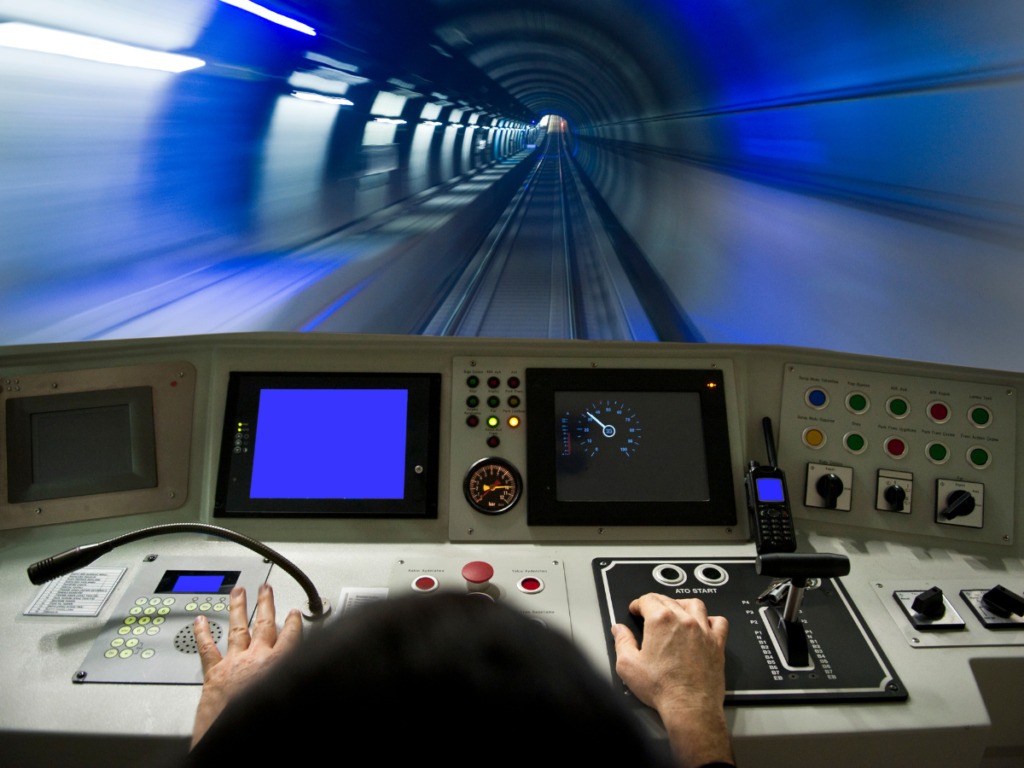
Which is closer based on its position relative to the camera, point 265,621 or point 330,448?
point 265,621

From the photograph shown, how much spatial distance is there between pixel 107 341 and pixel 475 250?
0.99 m

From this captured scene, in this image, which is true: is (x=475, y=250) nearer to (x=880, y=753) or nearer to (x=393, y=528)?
(x=393, y=528)

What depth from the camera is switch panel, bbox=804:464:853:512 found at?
150cm

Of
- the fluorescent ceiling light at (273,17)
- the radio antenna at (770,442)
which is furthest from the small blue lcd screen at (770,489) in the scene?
the fluorescent ceiling light at (273,17)

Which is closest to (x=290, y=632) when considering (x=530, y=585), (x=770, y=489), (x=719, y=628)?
(x=530, y=585)

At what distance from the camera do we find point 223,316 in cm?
165

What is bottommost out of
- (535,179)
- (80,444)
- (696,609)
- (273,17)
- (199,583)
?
(199,583)

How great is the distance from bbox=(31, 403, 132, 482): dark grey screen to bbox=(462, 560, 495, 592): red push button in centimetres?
96

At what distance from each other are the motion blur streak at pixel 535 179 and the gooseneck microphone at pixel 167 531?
577mm

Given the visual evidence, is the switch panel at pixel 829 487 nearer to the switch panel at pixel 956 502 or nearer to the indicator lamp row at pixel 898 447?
the indicator lamp row at pixel 898 447

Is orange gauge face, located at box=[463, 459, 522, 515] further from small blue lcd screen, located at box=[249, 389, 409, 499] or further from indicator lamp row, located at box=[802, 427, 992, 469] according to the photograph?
indicator lamp row, located at box=[802, 427, 992, 469]

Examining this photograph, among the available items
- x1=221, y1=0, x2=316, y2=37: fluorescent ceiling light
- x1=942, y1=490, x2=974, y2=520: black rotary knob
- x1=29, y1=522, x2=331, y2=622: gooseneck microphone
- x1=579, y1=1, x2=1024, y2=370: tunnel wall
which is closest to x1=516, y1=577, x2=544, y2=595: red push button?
x1=29, y1=522, x2=331, y2=622: gooseneck microphone

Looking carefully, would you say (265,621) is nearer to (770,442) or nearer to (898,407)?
(770,442)

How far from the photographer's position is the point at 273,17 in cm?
147
